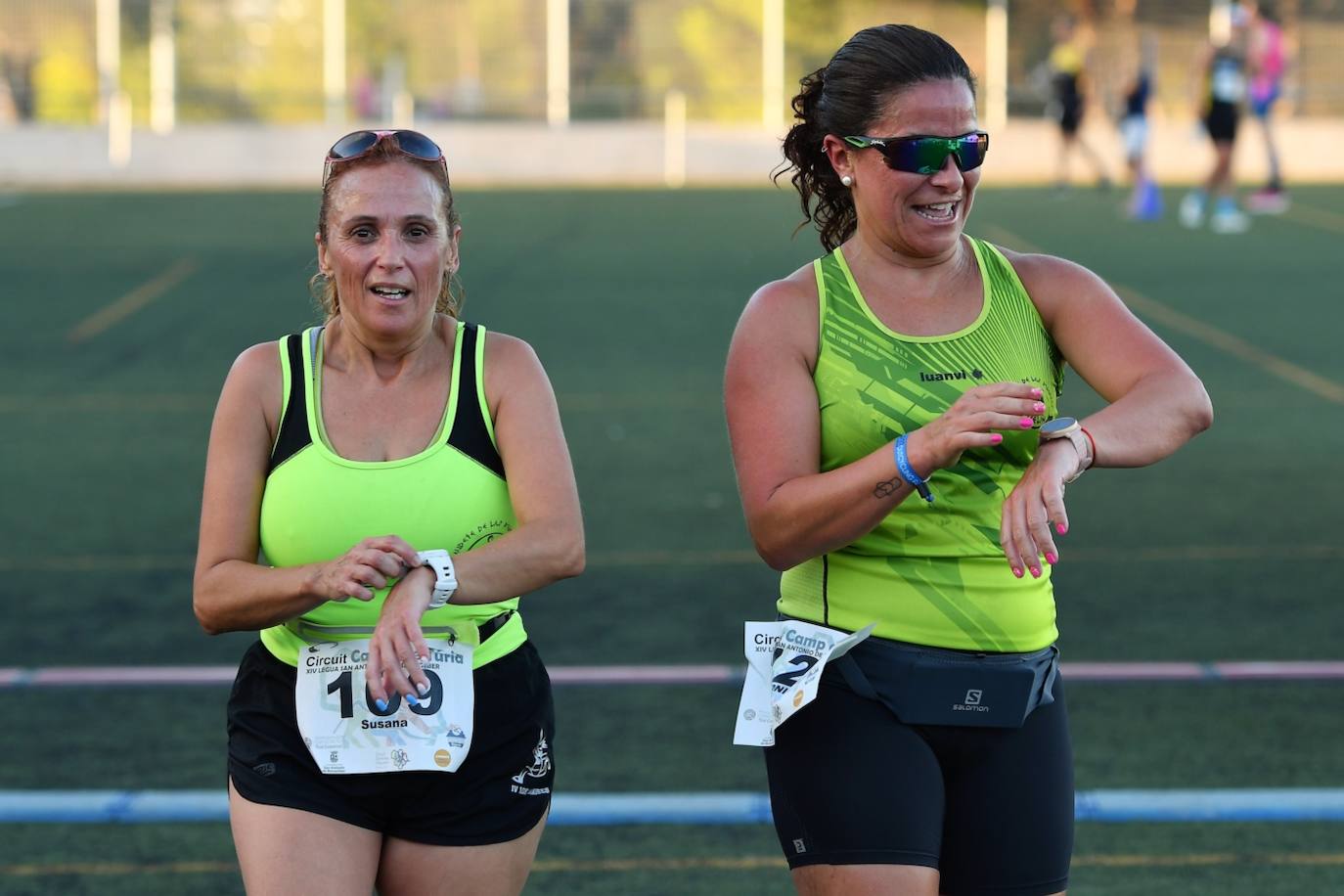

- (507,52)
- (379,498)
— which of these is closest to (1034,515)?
(379,498)

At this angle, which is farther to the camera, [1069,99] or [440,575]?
[1069,99]

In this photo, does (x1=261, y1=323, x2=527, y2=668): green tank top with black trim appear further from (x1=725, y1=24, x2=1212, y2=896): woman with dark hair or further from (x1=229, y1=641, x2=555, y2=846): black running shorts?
(x1=725, y1=24, x2=1212, y2=896): woman with dark hair

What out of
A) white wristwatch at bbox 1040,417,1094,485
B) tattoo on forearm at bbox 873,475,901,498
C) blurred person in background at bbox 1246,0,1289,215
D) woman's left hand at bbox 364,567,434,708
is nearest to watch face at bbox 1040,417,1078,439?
white wristwatch at bbox 1040,417,1094,485

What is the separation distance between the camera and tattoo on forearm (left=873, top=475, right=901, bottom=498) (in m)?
2.93

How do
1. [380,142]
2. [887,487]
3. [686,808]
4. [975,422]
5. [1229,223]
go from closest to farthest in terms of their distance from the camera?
1. [975,422]
2. [887,487]
3. [380,142]
4. [686,808]
5. [1229,223]

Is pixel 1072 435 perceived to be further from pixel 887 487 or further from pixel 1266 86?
pixel 1266 86

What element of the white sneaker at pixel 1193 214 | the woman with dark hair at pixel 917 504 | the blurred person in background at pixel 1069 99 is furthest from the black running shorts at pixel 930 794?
the blurred person in background at pixel 1069 99

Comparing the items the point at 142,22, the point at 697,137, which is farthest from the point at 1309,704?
the point at 142,22

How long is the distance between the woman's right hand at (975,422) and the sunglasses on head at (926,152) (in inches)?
16.2

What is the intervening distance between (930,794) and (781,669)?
0.99ft

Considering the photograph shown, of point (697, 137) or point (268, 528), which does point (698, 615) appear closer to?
point (268, 528)

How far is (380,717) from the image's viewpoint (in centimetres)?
307

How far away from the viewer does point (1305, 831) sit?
17.3ft

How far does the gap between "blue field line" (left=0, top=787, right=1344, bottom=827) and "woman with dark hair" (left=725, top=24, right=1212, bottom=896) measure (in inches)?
84.7
